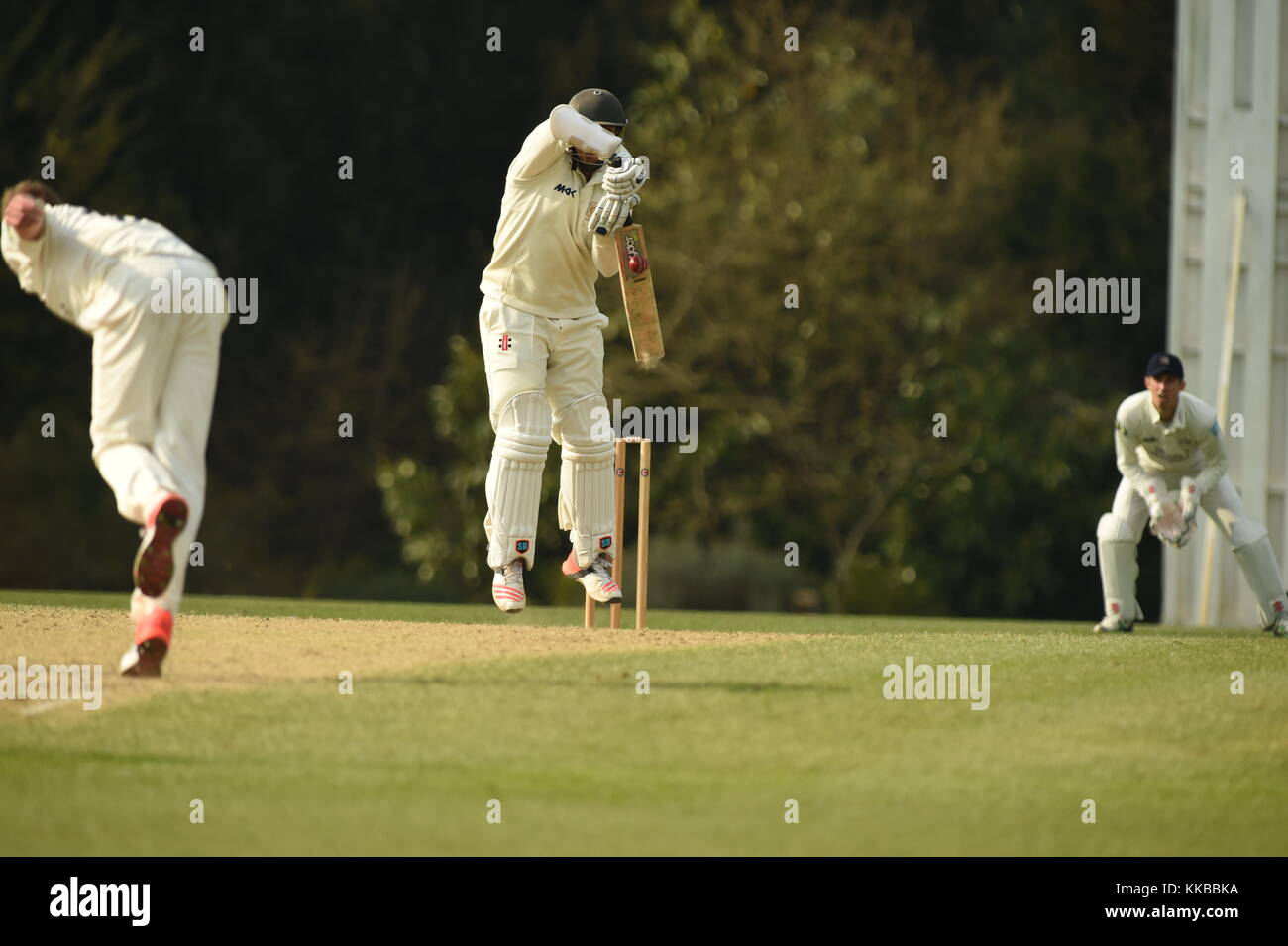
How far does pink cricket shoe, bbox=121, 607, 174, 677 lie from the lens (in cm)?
704

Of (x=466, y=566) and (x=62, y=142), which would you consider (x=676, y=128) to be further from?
(x=62, y=142)

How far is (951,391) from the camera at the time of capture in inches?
782

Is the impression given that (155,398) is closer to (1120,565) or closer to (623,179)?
(623,179)

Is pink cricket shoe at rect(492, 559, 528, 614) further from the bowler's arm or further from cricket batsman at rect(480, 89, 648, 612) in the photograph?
the bowler's arm

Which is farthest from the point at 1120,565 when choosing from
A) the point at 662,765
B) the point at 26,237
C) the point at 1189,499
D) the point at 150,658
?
the point at 26,237

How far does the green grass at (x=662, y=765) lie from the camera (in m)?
5.41

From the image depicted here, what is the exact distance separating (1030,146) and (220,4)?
11.1m

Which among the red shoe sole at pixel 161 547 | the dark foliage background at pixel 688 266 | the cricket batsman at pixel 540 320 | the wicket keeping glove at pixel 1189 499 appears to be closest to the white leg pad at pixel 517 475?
the cricket batsman at pixel 540 320

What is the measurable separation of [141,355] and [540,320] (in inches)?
103

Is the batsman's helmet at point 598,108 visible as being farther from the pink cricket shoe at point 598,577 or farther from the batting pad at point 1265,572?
the batting pad at point 1265,572

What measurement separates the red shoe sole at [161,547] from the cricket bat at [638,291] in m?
2.78

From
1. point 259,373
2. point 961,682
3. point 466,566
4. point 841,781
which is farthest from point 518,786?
point 259,373

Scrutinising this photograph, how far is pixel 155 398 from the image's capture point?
712cm

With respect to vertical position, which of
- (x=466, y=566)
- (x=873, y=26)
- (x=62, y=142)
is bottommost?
(x=466, y=566)
